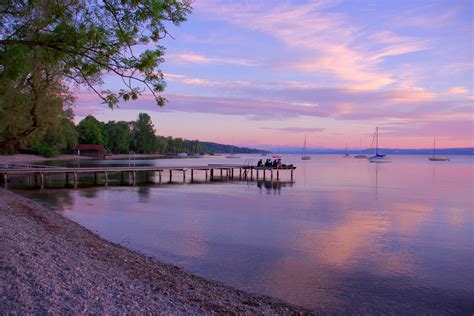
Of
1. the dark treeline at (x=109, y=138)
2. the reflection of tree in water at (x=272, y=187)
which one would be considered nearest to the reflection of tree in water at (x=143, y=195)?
the reflection of tree in water at (x=272, y=187)

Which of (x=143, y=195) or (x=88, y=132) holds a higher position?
(x=88, y=132)

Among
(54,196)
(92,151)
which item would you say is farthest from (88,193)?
(92,151)

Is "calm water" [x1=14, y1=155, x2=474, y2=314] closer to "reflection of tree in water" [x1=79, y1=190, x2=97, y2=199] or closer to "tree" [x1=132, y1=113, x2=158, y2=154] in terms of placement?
"reflection of tree in water" [x1=79, y1=190, x2=97, y2=199]

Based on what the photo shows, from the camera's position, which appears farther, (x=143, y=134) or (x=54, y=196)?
(x=143, y=134)

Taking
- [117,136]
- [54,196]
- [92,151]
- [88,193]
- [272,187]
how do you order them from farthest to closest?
[117,136], [92,151], [272,187], [88,193], [54,196]

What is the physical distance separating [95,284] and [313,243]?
9.84 metres

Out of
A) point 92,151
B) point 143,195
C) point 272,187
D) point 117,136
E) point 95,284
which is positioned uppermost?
point 117,136

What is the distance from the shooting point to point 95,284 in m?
6.86

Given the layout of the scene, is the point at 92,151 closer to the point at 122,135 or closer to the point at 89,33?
the point at 122,135

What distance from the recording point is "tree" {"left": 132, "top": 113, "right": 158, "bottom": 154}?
478 feet

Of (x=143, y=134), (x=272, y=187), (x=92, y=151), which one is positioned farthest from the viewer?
(x=143, y=134)

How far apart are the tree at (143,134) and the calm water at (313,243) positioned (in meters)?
119

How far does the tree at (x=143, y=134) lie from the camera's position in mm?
145625

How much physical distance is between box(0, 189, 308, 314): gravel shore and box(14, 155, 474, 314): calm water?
1545mm
